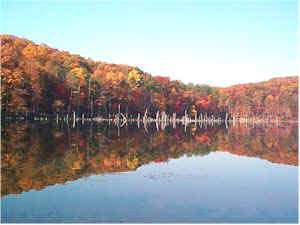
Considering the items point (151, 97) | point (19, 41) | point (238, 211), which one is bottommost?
point (238, 211)

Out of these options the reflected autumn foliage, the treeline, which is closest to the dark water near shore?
the reflected autumn foliage

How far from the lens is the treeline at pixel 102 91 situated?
45.4 m

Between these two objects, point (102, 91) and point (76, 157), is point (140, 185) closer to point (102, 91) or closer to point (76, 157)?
point (76, 157)

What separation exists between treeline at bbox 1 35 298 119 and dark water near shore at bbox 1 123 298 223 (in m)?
24.6

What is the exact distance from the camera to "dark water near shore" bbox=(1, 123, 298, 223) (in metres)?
10.2

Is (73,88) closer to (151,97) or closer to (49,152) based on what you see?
(151,97)

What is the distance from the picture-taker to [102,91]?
209ft

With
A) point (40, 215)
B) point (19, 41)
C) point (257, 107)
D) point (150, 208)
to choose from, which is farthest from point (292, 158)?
point (257, 107)

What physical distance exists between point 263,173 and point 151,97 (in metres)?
60.7

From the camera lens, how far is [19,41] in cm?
5872

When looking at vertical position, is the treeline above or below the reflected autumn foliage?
above

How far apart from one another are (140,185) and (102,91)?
5102 cm

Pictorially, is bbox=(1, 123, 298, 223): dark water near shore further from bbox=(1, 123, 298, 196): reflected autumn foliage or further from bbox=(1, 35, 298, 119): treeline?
bbox=(1, 35, 298, 119): treeline

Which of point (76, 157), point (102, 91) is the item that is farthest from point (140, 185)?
point (102, 91)
